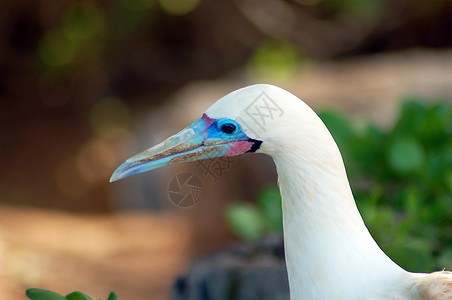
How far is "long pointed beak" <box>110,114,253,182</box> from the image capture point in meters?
1.44

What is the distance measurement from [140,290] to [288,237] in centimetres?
281

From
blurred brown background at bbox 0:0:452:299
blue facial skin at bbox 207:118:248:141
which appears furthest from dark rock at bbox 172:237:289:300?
blurred brown background at bbox 0:0:452:299

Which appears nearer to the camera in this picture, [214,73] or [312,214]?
[312,214]

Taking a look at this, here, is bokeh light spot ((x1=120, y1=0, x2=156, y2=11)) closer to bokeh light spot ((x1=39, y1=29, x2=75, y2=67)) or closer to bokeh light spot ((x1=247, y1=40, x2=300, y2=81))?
bokeh light spot ((x1=39, y1=29, x2=75, y2=67))

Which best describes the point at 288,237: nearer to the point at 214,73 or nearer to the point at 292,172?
the point at 292,172

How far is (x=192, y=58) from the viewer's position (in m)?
8.53

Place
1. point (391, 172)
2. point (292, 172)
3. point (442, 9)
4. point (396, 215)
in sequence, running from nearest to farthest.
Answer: point (292, 172) → point (396, 215) → point (391, 172) → point (442, 9)

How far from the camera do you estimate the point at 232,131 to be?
1416mm

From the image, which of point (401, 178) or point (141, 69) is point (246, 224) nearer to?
point (401, 178)

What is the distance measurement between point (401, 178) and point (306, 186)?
131 cm

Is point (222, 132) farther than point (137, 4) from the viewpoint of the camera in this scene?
No

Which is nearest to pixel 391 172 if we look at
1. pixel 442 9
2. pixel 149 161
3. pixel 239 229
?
pixel 239 229

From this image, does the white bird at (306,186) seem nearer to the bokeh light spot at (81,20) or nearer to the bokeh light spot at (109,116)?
the bokeh light spot at (81,20)

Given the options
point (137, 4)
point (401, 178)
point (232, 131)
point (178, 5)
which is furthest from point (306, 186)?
point (178, 5)
